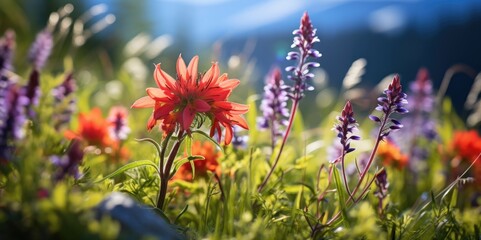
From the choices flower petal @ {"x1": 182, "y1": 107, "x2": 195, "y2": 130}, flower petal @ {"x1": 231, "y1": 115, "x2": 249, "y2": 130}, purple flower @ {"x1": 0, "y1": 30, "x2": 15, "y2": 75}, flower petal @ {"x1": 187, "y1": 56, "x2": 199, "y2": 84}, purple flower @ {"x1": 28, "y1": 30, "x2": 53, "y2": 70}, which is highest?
purple flower @ {"x1": 28, "y1": 30, "x2": 53, "y2": 70}

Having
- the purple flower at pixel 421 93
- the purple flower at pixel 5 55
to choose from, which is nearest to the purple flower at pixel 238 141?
the purple flower at pixel 5 55

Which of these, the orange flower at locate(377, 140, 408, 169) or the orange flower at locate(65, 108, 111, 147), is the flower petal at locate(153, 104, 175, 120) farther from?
the orange flower at locate(377, 140, 408, 169)

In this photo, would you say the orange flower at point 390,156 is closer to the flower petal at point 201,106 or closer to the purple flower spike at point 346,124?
the purple flower spike at point 346,124

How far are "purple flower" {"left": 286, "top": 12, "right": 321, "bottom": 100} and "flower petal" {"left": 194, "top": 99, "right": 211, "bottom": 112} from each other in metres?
0.48

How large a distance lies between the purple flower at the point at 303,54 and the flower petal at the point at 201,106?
48 centimetres

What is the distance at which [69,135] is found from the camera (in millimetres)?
3270

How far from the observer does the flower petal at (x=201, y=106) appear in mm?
1976

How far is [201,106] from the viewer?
1984 mm

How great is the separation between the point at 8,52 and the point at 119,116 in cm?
69

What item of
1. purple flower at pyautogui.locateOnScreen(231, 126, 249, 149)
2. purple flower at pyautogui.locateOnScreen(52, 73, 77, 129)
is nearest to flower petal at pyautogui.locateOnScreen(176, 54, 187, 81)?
purple flower at pyautogui.locateOnScreen(231, 126, 249, 149)

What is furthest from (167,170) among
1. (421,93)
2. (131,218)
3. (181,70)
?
(421,93)

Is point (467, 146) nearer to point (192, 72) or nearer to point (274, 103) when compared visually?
point (274, 103)

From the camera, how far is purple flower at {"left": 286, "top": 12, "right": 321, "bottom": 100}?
2.30 metres

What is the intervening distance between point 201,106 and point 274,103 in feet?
2.58
